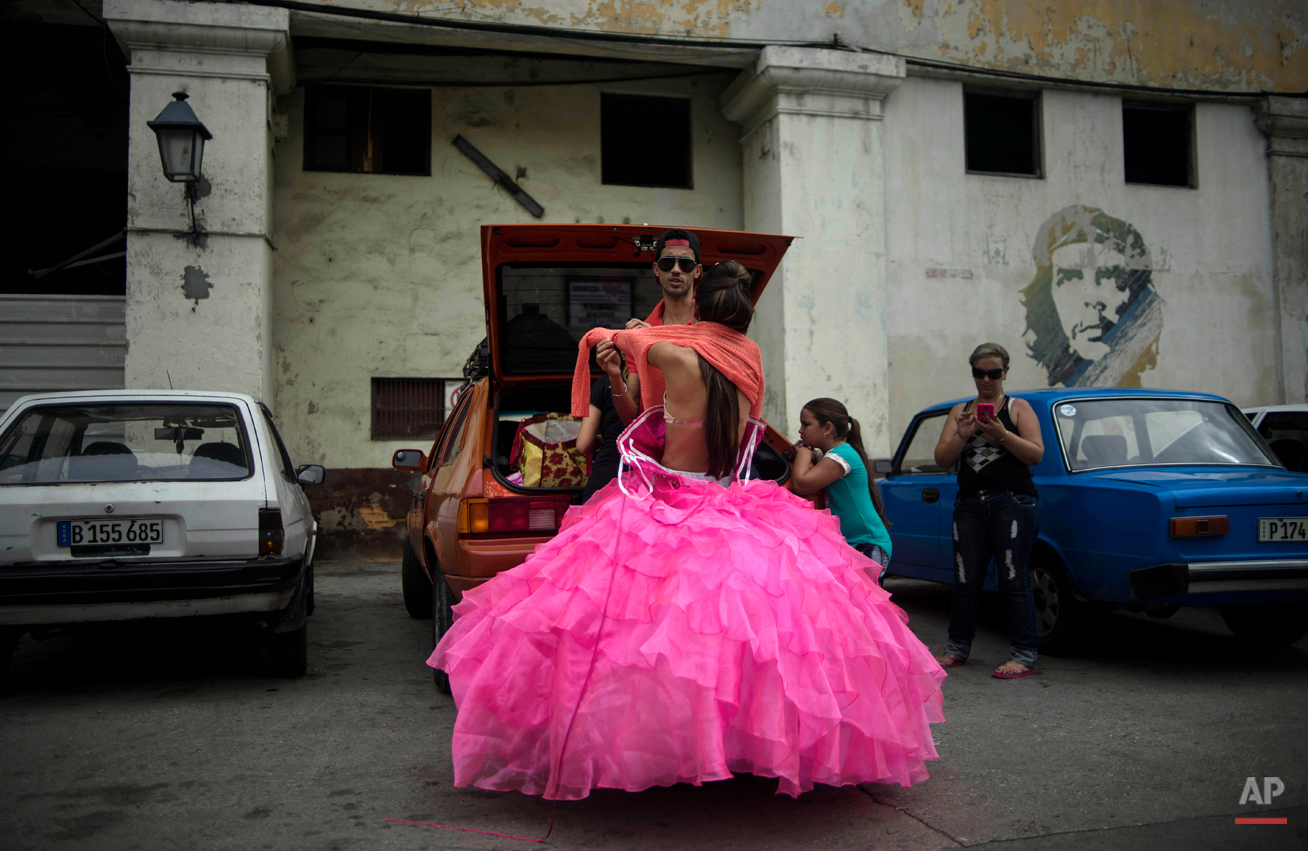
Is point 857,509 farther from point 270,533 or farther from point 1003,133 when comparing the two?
point 1003,133

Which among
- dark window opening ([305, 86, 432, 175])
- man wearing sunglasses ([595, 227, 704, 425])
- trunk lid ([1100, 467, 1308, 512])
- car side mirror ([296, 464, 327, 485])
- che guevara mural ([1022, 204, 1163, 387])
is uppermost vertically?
dark window opening ([305, 86, 432, 175])

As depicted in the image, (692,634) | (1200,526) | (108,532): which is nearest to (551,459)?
(692,634)

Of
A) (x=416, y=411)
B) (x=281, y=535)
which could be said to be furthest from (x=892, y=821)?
(x=416, y=411)

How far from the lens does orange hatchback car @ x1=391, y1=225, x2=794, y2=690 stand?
4.32 metres

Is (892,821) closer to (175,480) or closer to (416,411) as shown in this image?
(175,480)

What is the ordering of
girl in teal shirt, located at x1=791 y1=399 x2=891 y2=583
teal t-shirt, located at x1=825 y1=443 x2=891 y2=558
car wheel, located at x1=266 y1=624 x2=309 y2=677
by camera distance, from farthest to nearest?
1. car wheel, located at x1=266 y1=624 x2=309 y2=677
2. teal t-shirt, located at x1=825 y1=443 x2=891 y2=558
3. girl in teal shirt, located at x1=791 y1=399 x2=891 y2=583

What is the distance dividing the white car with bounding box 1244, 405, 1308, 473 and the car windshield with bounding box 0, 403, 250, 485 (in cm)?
742

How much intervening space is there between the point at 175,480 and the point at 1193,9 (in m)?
13.1

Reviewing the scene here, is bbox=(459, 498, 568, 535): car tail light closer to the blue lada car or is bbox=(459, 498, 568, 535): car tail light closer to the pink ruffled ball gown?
the pink ruffled ball gown

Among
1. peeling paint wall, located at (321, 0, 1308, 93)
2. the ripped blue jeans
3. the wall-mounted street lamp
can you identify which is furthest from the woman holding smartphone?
the wall-mounted street lamp

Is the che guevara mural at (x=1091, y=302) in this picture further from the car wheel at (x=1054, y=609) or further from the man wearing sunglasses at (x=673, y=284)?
the man wearing sunglasses at (x=673, y=284)

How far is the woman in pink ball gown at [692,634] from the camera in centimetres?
272

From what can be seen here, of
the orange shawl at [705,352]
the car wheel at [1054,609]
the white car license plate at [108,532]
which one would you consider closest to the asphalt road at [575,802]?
the car wheel at [1054,609]

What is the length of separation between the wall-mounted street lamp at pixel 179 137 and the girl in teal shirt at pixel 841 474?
680 cm
